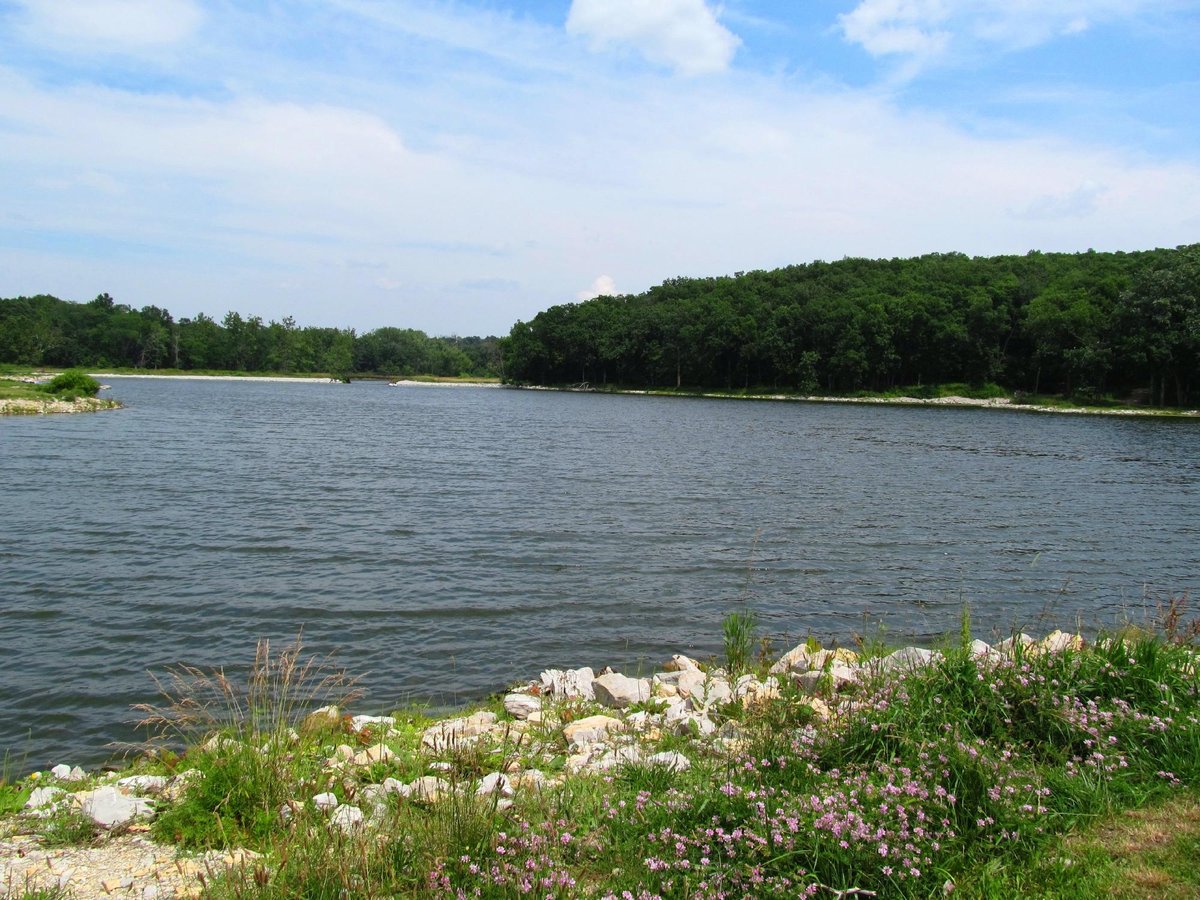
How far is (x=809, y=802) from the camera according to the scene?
493 centimetres

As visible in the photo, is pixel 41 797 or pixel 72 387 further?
pixel 72 387

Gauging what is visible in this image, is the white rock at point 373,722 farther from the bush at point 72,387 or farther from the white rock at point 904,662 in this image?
the bush at point 72,387

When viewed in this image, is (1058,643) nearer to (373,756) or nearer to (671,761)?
(671,761)

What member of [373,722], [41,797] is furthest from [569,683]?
[41,797]

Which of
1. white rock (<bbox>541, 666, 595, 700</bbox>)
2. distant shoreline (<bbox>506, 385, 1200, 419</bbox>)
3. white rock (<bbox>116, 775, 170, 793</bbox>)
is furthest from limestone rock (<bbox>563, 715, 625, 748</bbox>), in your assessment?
distant shoreline (<bbox>506, 385, 1200, 419</bbox>)

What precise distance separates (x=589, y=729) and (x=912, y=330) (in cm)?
11168

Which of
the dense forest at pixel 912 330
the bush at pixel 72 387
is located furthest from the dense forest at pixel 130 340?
the bush at pixel 72 387

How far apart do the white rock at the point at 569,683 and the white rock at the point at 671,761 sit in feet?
10.6

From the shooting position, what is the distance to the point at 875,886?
450cm

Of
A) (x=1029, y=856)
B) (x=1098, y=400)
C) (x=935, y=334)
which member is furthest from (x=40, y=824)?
(x=935, y=334)

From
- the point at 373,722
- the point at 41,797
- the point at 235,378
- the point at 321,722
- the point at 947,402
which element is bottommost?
the point at 373,722

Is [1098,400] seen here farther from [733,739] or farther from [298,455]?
[733,739]

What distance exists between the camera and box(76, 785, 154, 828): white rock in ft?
18.5

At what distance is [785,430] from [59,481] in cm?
4506
